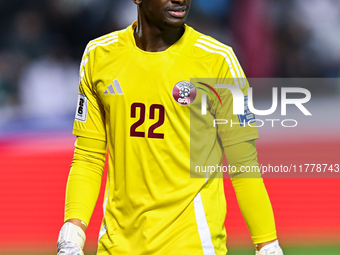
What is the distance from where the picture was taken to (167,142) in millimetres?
1979

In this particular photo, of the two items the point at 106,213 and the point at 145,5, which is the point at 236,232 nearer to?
the point at 106,213

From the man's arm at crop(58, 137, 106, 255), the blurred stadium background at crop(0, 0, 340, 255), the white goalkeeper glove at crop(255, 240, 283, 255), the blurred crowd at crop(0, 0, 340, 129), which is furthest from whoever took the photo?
the blurred crowd at crop(0, 0, 340, 129)

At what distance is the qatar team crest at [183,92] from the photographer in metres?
2.00

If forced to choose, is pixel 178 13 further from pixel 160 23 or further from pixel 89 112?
pixel 89 112

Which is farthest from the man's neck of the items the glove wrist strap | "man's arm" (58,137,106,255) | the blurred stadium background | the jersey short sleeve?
the blurred stadium background

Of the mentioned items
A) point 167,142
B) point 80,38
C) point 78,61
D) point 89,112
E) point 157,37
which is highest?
point 80,38

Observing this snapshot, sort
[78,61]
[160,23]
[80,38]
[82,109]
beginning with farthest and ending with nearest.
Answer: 1. [80,38]
2. [78,61]
3. [82,109]
4. [160,23]

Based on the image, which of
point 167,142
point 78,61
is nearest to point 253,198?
point 167,142

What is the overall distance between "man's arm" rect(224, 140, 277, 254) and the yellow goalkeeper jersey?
0.05 meters

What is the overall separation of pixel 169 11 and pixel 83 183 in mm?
782

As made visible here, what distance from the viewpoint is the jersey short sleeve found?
2135 mm

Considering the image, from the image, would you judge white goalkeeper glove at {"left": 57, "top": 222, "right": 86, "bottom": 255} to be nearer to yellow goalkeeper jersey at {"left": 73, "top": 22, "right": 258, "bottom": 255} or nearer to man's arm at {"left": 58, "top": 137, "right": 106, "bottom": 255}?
man's arm at {"left": 58, "top": 137, "right": 106, "bottom": 255}

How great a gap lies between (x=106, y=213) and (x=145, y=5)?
0.86m

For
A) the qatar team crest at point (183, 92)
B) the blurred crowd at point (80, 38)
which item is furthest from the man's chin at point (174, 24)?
the blurred crowd at point (80, 38)
